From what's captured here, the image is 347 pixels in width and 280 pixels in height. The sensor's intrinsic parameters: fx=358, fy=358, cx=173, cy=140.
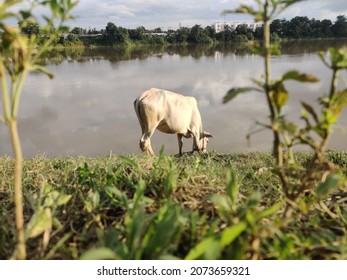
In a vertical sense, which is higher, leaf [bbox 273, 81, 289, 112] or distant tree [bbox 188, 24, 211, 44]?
distant tree [bbox 188, 24, 211, 44]

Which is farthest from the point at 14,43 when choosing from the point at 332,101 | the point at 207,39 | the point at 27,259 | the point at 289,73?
the point at 207,39

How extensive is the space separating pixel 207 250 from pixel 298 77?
537mm

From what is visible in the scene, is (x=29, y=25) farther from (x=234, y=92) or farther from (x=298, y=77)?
(x=298, y=77)

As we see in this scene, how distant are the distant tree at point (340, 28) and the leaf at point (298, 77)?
46853mm

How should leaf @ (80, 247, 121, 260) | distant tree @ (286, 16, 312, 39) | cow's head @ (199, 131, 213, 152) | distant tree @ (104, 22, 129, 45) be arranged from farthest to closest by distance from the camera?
distant tree @ (104, 22, 129, 45) → distant tree @ (286, 16, 312, 39) → cow's head @ (199, 131, 213, 152) → leaf @ (80, 247, 121, 260)

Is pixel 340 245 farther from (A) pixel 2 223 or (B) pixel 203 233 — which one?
(A) pixel 2 223

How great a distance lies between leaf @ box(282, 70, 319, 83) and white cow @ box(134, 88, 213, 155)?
19.4 feet

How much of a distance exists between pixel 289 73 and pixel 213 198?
0.42 meters

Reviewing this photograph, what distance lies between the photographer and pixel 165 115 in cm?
764

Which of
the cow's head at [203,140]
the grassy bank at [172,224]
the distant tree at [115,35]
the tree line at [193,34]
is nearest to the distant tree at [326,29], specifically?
the tree line at [193,34]

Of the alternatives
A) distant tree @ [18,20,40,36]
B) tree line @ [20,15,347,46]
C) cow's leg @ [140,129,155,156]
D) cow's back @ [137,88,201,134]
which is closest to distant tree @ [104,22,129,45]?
tree line @ [20,15,347,46]

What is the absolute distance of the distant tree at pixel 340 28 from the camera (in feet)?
138

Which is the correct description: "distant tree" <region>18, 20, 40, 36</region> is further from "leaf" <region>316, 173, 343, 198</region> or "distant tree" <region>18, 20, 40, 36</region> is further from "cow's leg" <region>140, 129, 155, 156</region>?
"cow's leg" <region>140, 129, 155, 156</region>

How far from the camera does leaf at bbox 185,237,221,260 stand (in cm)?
94
